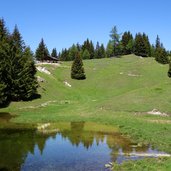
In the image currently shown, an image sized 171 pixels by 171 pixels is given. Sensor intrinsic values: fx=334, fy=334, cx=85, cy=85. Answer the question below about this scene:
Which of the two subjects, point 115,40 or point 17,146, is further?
point 115,40

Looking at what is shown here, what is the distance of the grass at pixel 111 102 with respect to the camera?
149 feet

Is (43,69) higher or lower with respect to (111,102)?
higher

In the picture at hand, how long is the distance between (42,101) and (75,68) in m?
30.7

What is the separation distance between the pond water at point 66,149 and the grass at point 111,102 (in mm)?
2864

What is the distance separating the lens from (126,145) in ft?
114

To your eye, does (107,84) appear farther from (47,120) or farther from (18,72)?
(47,120)

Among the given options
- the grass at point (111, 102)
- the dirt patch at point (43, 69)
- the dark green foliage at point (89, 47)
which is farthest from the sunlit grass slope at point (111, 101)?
the dark green foliage at point (89, 47)

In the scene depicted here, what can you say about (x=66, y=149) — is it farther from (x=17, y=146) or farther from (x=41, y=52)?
(x=41, y=52)

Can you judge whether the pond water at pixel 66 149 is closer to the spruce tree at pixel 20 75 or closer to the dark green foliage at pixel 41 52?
the spruce tree at pixel 20 75

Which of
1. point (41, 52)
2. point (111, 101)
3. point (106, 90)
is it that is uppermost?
point (41, 52)

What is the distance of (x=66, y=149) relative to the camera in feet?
110

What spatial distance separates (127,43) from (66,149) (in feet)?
432

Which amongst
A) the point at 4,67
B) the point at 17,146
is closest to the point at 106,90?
the point at 4,67

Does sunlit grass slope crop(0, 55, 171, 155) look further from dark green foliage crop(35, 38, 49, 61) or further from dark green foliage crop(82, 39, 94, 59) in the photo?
dark green foliage crop(82, 39, 94, 59)
